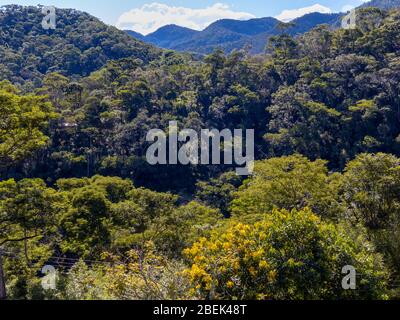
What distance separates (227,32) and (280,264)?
167m

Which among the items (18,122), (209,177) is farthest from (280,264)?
(209,177)

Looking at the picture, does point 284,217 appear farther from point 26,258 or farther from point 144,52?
point 144,52

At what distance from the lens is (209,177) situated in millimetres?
30391

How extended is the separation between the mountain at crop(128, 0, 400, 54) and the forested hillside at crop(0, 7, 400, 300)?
3659 inches

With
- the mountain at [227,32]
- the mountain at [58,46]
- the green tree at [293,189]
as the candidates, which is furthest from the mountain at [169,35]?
the green tree at [293,189]

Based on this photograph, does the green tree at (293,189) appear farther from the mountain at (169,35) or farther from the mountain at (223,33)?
the mountain at (169,35)

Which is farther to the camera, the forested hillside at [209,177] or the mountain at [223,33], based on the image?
the mountain at [223,33]

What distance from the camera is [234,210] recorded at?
15.2 m

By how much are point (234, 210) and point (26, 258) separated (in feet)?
24.5

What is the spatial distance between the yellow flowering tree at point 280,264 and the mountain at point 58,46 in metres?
45.8

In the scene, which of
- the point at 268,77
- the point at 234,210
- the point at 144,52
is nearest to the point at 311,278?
the point at 234,210

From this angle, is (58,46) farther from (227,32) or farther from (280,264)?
(227,32)

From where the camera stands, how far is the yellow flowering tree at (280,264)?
19.6 ft
